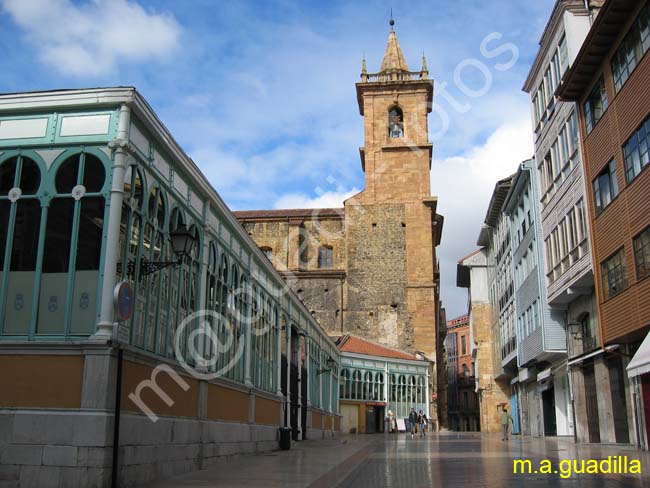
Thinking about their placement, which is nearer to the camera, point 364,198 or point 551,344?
point 551,344

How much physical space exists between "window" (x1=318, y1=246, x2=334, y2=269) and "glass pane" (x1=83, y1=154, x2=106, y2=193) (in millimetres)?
48701

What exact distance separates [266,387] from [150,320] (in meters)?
9.15

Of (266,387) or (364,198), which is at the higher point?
(364,198)

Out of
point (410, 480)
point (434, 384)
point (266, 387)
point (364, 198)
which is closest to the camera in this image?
point (410, 480)

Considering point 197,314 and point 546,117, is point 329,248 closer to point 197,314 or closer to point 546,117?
point 546,117

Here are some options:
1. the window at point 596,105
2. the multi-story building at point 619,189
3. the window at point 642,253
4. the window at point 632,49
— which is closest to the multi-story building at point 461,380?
the multi-story building at point 619,189

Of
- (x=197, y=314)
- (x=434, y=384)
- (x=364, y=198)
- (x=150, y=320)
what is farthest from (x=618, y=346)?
(x=364, y=198)

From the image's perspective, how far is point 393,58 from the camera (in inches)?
2430

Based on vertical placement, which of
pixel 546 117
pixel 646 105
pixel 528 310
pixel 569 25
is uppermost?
pixel 569 25

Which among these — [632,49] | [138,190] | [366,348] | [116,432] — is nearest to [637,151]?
[632,49]

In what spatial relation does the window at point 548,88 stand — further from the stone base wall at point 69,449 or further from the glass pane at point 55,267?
the stone base wall at point 69,449

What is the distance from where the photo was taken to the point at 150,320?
11305mm

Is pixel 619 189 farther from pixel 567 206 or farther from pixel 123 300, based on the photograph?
pixel 123 300

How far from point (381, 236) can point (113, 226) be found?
46638 mm
